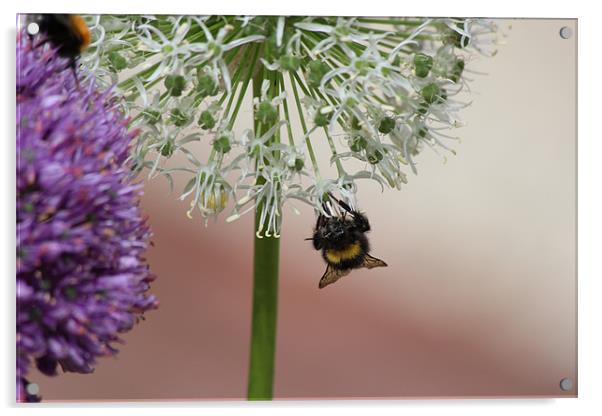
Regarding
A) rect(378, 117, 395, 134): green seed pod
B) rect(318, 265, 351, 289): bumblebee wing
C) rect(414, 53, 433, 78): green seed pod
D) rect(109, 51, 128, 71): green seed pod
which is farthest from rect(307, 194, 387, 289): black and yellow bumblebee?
rect(109, 51, 128, 71): green seed pod

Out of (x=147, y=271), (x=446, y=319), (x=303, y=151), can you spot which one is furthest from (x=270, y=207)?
(x=446, y=319)

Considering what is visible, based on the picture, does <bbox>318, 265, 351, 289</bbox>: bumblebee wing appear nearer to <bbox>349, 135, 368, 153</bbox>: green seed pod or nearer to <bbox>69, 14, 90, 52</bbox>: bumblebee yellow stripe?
<bbox>349, 135, 368, 153</bbox>: green seed pod

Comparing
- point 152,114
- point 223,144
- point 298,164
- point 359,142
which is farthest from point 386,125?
point 152,114

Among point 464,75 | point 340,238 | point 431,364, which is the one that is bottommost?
point 431,364

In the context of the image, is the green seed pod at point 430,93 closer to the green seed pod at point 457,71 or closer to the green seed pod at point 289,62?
the green seed pod at point 457,71

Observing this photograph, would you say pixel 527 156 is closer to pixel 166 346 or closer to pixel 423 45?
pixel 423 45

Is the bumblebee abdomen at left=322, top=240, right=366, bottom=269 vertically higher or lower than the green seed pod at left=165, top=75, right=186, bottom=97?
lower
